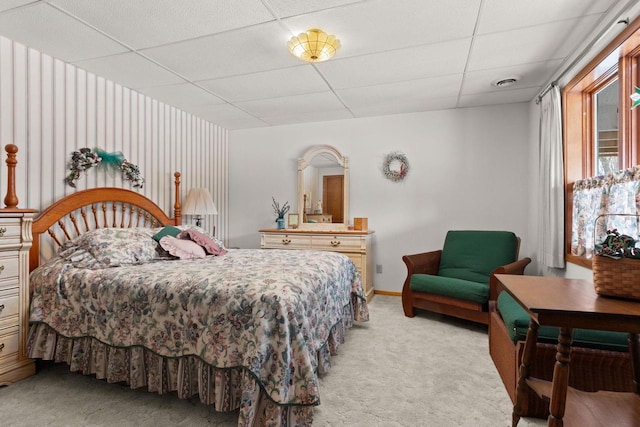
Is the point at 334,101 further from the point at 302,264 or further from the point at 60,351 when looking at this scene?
the point at 60,351

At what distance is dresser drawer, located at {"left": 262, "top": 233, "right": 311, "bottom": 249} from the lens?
423 centimetres

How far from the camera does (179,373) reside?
1.80 meters

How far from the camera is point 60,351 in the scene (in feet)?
7.10

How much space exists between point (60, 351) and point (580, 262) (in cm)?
388

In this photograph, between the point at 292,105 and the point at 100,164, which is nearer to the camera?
the point at 100,164

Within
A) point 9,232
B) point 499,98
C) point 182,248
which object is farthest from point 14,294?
point 499,98

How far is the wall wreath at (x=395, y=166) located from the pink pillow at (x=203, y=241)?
2385 millimetres

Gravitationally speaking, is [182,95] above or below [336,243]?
above

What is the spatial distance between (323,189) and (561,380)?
143 inches

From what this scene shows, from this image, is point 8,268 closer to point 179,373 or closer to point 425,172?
point 179,373

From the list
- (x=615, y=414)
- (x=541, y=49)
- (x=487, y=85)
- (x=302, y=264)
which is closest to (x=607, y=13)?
(x=541, y=49)

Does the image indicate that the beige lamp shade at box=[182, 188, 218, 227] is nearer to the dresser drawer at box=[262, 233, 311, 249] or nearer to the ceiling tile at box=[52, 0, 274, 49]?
the dresser drawer at box=[262, 233, 311, 249]

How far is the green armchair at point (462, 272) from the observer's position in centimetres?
297

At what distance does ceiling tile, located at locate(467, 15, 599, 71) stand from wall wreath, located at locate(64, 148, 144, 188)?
3.32 m
